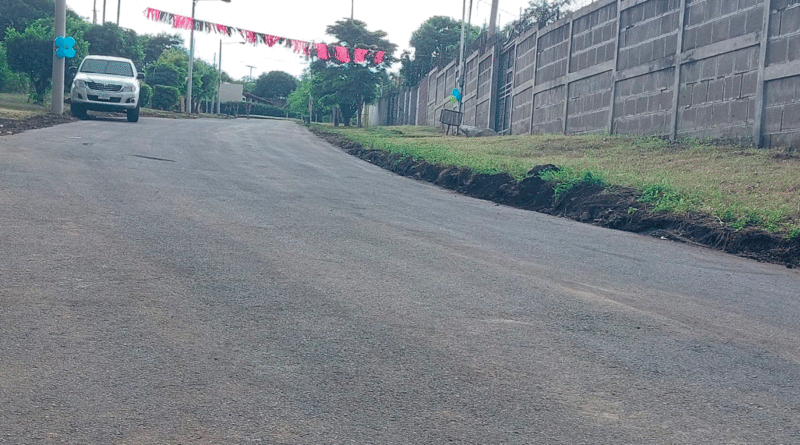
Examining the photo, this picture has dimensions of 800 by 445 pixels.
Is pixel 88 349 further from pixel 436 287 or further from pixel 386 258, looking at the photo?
pixel 386 258

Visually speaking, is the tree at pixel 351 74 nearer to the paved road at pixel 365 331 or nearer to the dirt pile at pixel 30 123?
the dirt pile at pixel 30 123

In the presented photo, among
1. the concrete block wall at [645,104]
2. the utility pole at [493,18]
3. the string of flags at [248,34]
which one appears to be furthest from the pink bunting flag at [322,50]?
the concrete block wall at [645,104]

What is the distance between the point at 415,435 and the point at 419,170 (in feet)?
45.0

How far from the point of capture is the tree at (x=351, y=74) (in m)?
51.8

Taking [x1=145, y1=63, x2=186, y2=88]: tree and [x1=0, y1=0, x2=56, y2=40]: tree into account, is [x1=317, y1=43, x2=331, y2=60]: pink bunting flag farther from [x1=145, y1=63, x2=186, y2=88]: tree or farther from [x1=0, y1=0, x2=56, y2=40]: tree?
[x1=145, y1=63, x2=186, y2=88]: tree

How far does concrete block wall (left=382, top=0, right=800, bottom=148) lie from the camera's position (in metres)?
14.9

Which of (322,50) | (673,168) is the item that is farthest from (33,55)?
(673,168)

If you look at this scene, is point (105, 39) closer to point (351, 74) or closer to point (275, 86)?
point (351, 74)

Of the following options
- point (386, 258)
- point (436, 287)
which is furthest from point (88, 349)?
point (386, 258)

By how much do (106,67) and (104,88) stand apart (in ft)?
4.84

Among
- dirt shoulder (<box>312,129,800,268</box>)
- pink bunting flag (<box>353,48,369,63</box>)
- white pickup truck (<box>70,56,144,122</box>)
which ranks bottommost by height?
dirt shoulder (<box>312,129,800,268</box>)

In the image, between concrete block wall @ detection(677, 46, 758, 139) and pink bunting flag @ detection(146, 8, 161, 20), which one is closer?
concrete block wall @ detection(677, 46, 758, 139)

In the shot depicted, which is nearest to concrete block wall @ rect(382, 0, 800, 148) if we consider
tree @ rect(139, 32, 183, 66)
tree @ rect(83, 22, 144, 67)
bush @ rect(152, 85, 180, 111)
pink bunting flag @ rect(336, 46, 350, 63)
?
pink bunting flag @ rect(336, 46, 350, 63)

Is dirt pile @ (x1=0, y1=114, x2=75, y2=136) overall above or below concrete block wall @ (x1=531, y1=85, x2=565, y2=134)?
below
